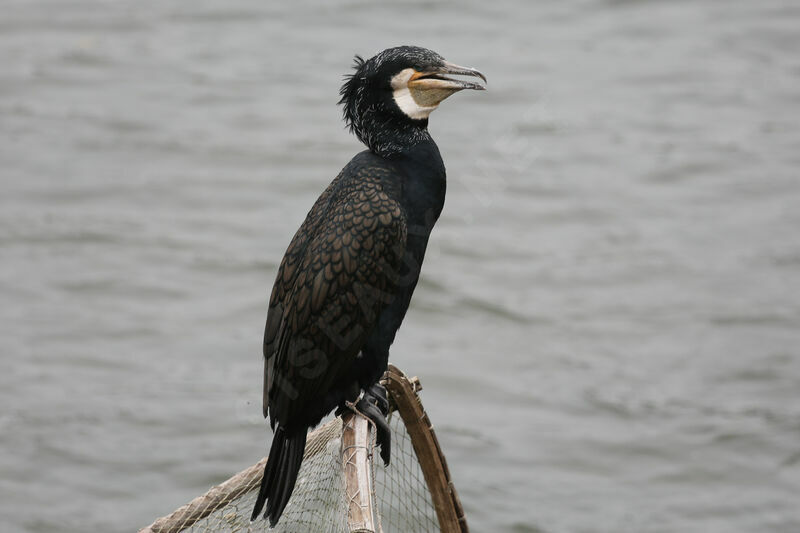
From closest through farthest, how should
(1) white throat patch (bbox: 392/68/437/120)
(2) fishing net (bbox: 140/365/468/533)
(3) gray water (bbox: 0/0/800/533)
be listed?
1. (2) fishing net (bbox: 140/365/468/533)
2. (1) white throat patch (bbox: 392/68/437/120)
3. (3) gray water (bbox: 0/0/800/533)

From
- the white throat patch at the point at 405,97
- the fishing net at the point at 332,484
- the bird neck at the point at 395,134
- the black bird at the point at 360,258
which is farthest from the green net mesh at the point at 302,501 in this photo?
the white throat patch at the point at 405,97

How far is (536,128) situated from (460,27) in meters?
1.72

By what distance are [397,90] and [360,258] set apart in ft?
1.61

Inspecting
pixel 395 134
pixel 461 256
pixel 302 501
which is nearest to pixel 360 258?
pixel 395 134

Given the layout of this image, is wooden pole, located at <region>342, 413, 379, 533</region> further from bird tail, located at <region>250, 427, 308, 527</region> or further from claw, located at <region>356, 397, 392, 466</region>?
bird tail, located at <region>250, 427, 308, 527</region>

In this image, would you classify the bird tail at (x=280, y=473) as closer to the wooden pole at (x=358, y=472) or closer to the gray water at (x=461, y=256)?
the wooden pole at (x=358, y=472)

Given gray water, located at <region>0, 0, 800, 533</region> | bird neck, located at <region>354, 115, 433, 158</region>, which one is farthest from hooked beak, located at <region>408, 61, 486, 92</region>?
gray water, located at <region>0, 0, 800, 533</region>

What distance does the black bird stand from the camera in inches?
128

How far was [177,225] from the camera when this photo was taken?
8.13m

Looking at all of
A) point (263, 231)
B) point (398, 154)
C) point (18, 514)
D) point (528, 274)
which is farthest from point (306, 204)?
point (398, 154)

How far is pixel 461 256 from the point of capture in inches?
317

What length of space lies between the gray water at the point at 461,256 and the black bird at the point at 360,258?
110 inches

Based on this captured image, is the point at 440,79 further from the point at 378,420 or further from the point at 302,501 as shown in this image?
the point at 302,501

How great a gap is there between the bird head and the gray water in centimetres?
310
